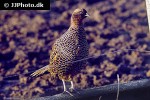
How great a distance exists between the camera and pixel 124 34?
3.24m

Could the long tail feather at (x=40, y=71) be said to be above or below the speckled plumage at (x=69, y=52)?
below

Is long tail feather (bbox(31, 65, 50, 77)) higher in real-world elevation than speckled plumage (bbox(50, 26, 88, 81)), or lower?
lower

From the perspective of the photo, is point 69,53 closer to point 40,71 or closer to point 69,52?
point 69,52

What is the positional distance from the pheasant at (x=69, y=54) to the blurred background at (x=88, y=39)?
47mm

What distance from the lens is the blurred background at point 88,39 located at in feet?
9.35

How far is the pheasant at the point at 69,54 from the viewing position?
111 inches

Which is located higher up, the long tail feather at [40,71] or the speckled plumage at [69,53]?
the speckled plumage at [69,53]

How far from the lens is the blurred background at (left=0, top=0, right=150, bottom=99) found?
2.85 meters

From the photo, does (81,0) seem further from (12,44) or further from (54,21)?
(12,44)

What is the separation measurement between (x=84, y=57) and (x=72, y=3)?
22.3 inches

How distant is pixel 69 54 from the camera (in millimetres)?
2830

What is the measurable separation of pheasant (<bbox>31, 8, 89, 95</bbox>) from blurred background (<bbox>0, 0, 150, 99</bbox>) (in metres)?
0.05

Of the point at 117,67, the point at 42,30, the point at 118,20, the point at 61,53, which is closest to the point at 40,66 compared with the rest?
the point at 61,53

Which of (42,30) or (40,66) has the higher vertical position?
(42,30)
